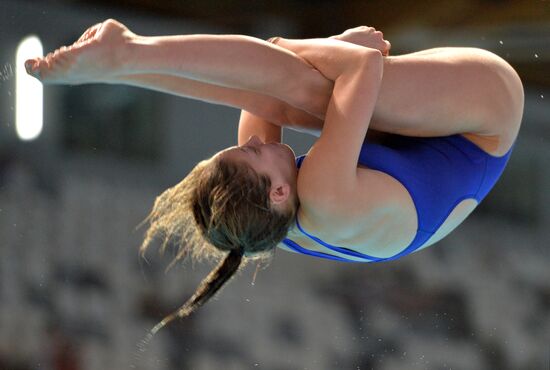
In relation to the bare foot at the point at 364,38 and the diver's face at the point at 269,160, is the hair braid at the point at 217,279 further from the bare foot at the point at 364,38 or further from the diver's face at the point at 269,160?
the bare foot at the point at 364,38

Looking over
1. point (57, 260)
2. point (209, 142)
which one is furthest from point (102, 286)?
point (209, 142)

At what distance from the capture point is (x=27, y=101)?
333cm

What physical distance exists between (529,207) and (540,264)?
19cm

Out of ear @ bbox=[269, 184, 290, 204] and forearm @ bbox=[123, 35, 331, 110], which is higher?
forearm @ bbox=[123, 35, 331, 110]

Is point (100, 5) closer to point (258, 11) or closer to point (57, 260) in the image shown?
point (258, 11)

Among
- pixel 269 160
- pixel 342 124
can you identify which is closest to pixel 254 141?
pixel 269 160

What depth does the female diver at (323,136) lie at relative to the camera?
125 centimetres

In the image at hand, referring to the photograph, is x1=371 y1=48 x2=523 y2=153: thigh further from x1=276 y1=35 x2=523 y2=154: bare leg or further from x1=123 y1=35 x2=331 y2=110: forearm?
x1=123 y1=35 x2=331 y2=110: forearm

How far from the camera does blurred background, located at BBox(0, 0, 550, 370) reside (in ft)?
10.1

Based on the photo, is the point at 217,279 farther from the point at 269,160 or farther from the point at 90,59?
the point at 90,59

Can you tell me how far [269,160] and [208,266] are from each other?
1.78 m

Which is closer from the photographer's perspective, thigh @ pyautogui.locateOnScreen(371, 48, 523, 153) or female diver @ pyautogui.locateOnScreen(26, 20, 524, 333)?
female diver @ pyautogui.locateOnScreen(26, 20, 524, 333)

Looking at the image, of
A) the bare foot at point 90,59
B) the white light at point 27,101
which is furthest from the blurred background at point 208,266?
the bare foot at point 90,59

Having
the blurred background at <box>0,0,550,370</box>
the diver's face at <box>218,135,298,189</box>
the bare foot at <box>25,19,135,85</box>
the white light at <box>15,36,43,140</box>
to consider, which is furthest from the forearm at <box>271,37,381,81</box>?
the white light at <box>15,36,43,140</box>
